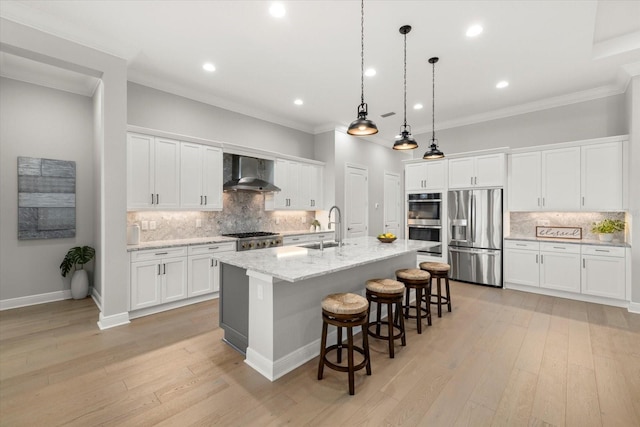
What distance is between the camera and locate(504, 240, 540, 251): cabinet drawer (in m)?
4.90

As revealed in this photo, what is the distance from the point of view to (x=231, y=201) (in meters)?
5.34

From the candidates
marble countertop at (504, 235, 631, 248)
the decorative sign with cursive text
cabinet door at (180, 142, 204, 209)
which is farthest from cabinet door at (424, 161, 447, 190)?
cabinet door at (180, 142, 204, 209)

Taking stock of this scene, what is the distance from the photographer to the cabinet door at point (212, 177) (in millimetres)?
4652

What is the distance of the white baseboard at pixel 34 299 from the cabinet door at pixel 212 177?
248 centimetres

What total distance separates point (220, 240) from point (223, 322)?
67.4 inches

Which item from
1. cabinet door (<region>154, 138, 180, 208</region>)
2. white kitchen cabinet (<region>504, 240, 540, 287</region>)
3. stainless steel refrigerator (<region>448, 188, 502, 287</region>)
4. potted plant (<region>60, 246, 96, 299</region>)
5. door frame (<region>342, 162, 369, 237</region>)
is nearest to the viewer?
cabinet door (<region>154, 138, 180, 208</region>)

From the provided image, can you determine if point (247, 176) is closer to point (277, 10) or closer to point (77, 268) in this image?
point (277, 10)

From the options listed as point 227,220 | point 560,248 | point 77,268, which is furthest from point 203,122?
point 560,248

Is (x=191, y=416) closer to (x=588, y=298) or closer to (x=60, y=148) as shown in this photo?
(x=60, y=148)

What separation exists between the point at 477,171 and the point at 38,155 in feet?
24.1

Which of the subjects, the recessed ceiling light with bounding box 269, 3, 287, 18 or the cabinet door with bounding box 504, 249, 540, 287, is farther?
the cabinet door with bounding box 504, 249, 540, 287

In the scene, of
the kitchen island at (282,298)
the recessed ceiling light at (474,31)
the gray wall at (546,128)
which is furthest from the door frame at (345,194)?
the recessed ceiling light at (474,31)

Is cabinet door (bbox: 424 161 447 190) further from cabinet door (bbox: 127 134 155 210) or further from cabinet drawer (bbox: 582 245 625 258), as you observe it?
cabinet door (bbox: 127 134 155 210)

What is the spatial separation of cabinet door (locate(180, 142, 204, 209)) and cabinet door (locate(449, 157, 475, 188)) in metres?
4.84
